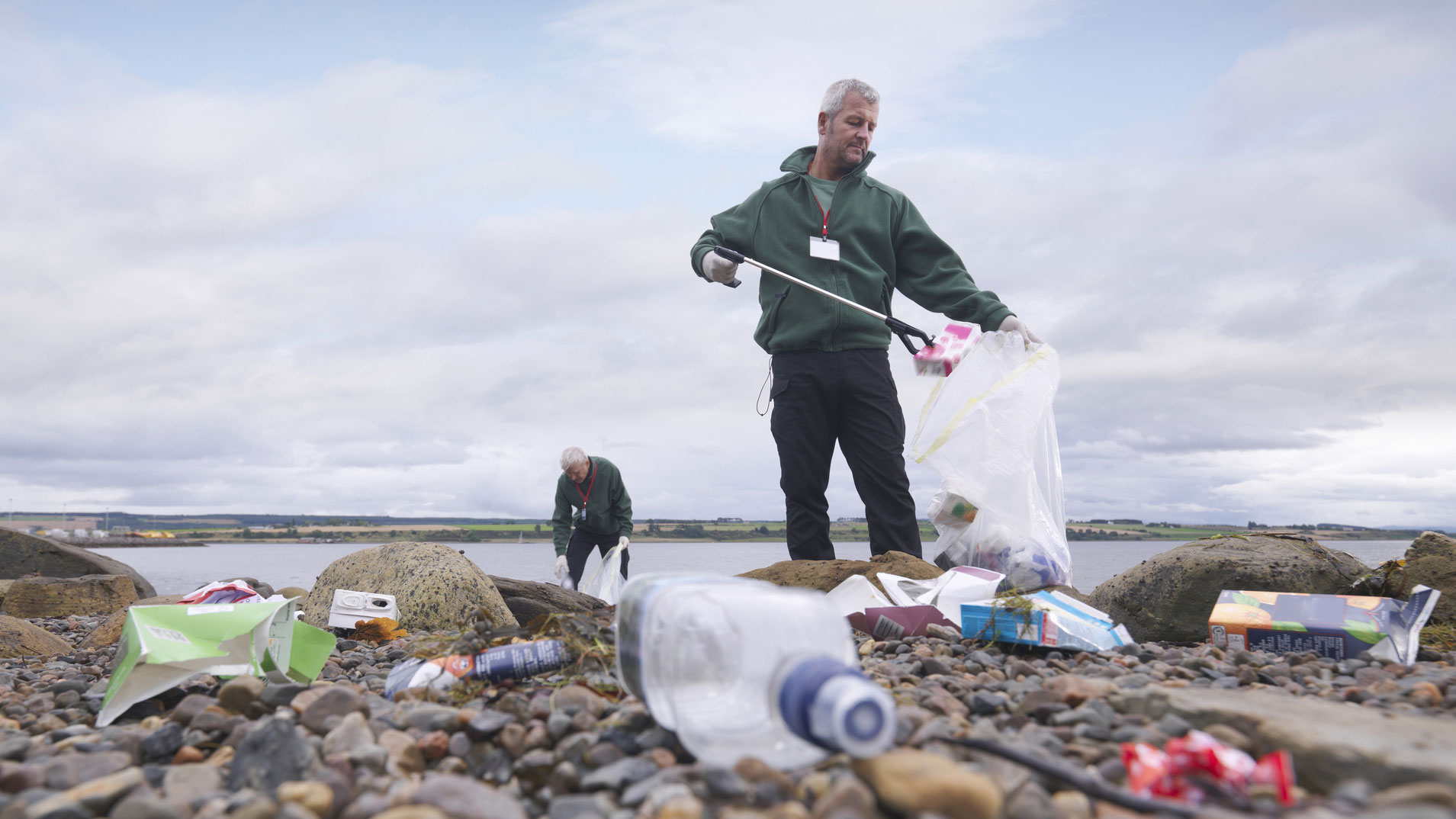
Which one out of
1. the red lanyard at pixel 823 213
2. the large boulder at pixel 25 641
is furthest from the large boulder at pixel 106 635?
the red lanyard at pixel 823 213

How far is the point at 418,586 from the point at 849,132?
343 centimetres

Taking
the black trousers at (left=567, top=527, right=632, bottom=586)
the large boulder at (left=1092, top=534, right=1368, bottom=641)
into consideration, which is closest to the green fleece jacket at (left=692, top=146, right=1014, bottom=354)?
the large boulder at (left=1092, top=534, right=1368, bottom=641)

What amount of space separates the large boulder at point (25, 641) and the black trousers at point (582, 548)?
5.30 metres

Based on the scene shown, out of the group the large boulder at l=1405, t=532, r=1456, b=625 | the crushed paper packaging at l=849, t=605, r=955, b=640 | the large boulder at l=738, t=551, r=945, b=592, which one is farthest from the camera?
the large boulder at l=738, t=551, r=945, b=592

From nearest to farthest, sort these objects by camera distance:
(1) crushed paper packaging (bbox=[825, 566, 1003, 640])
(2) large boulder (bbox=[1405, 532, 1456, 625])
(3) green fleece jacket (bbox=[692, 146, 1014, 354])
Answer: (1) crushed paper packaging (bbox=[825, 566, 1003, 640])
(2) large boulder (bbox=[1405, 532, 1456, 625])
(3) green fleece jacket (bbox=[692, 146, 1014, 354])

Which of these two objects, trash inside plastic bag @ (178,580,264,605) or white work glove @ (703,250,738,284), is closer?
trash inside plastic bag @ (178,580,264,605)

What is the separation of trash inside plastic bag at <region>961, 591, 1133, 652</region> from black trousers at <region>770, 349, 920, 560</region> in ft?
5.10

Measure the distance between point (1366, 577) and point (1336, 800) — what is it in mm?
3116

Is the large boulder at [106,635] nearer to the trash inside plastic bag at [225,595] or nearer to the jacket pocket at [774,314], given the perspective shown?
the trash inside plastic bag at [225,595]

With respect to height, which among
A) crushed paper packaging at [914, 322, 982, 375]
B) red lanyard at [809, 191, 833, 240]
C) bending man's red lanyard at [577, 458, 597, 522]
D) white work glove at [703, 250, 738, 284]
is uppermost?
red lanyard at [809, 191, 833, 240]

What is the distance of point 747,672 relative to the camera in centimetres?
175

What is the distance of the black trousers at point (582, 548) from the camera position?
918cm

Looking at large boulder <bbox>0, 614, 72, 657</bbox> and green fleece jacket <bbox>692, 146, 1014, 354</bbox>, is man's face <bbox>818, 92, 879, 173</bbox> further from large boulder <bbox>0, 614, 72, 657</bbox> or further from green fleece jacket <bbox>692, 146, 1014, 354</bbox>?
large boulder <bbox>0, 614, 72, 657</bbox>

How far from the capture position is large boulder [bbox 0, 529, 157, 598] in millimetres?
9477
